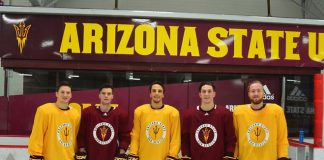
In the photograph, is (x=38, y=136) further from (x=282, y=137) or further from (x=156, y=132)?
(x=282, y=137)

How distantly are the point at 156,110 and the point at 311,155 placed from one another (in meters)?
2.18

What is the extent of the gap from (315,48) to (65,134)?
4176 mm

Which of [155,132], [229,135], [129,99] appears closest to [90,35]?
[129,99]

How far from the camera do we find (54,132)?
4152 millimetres

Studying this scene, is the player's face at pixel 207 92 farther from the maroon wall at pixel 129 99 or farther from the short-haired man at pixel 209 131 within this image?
the maroon wall at pixel 129 99

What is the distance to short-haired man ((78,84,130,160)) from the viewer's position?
4246 mm

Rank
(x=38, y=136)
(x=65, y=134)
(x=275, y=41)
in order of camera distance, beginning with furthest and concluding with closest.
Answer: (x=275, y=41), (x=65, y=134), (x=38, y=136)

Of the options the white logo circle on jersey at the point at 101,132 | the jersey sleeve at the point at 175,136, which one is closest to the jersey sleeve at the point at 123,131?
the white logo circle on jersey at the point at 101,132

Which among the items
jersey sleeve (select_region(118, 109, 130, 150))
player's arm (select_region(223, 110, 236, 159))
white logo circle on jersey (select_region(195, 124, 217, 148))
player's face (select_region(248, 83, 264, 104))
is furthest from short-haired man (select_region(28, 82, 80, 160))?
player's face (select_region(248, 83, 264, 104))

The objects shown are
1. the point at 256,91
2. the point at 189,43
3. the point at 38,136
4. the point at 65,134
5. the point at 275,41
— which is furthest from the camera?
the point at 275,41

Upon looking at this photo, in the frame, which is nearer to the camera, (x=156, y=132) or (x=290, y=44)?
(x=156, y=132)

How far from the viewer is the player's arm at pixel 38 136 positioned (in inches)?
159

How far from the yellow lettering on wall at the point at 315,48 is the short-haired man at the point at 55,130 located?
3.98 metres

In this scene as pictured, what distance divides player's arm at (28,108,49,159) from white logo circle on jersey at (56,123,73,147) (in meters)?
0.15
